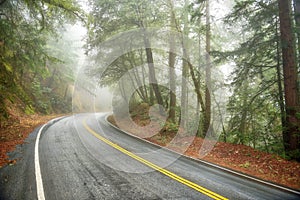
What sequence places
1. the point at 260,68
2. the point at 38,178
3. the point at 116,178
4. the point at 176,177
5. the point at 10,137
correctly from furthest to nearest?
1. the point at 10,137
2. the point at 260,68
3. the point at 176,177
4. the point at 116,178
5. the point at 38,178

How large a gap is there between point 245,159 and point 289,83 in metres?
3.93

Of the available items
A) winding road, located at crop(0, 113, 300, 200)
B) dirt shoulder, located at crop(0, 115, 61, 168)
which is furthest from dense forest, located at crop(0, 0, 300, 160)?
winding road, located at crop(0, 113, 300, 200)

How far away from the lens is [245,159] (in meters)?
10.0

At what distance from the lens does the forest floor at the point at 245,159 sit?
7980 mm

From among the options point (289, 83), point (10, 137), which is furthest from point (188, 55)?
point (10, 137)

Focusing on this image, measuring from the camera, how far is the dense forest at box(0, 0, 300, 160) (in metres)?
9.45

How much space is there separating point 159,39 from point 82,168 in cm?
1409

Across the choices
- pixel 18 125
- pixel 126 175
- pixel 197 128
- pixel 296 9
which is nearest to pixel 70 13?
pixel 126 175

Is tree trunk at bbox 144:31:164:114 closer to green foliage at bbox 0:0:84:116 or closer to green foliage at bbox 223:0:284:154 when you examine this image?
green foliage at bbox 0:0:84:116

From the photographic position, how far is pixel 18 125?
1529 cm

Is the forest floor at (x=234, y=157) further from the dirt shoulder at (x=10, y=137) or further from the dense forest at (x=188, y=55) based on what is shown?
the dense forest at (x=188, y=55)

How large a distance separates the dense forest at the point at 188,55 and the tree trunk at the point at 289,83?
0.04 metres

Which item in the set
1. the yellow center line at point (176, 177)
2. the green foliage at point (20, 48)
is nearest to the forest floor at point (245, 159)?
the yellow center line at point (176, 177)

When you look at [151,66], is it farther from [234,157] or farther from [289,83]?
[289,83]
